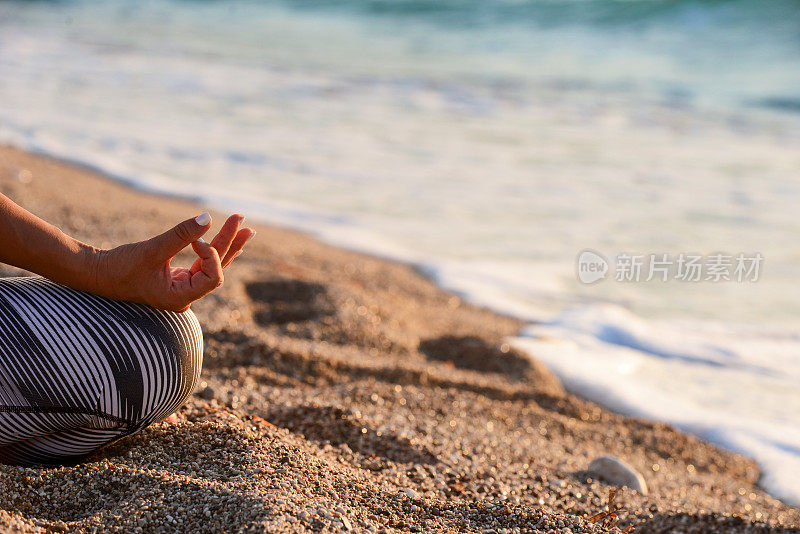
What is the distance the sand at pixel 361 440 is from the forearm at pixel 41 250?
0.49 metres

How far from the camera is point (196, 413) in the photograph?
7.59 feet

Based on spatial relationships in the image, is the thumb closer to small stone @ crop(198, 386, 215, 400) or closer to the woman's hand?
the woman's hand

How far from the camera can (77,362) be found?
6.07ft

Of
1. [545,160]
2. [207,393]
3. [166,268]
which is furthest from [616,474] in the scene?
[545,160]

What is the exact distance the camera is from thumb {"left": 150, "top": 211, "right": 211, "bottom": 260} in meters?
1.73

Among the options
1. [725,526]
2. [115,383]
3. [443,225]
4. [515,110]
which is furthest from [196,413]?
[515,110]

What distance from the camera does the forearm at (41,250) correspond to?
5.81 ft

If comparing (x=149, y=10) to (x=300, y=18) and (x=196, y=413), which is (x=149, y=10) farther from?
(x=196, y=413)

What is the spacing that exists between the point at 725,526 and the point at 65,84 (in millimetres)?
10498

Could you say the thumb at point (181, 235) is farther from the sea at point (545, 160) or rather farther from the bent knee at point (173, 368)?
the sea at point (545, 160)
